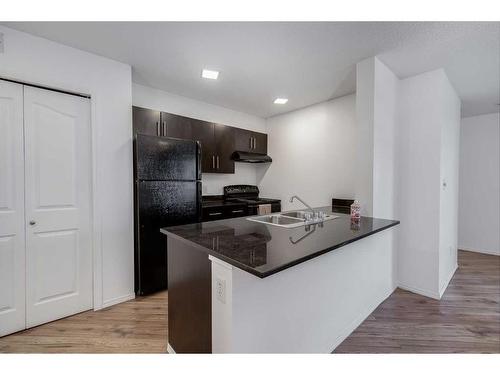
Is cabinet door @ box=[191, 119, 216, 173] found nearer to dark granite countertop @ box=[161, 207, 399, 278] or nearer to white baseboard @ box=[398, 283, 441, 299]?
dark granite countertop @ box=[161, 207, 399, 278]

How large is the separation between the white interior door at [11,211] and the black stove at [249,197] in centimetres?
263

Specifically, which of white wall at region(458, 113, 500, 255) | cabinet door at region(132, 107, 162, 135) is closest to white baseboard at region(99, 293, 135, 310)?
cabinet door at region(132, 107, 162, 135)

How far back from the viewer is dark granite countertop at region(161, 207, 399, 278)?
3.56ft

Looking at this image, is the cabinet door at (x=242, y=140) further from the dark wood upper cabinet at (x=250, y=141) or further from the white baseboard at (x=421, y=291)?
the white baseboard at (x=421, y=291)

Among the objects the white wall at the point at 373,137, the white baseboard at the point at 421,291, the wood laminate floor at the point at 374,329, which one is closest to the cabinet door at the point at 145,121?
the wood laminate floor at the point at 374,329

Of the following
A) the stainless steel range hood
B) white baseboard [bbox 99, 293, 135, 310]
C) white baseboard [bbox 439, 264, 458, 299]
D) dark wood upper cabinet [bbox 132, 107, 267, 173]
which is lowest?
white baseboard [bbox 439, 264, 458, 299]

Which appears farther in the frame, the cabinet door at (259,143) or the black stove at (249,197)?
the cabinet door at (259,143)

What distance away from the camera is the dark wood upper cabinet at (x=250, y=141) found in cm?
405

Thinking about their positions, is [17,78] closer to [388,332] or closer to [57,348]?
[57,348]

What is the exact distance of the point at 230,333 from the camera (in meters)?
1.15

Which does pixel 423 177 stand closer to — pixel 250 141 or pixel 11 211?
pixel 250 141

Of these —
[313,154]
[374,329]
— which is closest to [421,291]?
[374,329]

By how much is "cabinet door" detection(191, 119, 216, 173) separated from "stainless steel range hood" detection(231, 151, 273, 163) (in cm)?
41

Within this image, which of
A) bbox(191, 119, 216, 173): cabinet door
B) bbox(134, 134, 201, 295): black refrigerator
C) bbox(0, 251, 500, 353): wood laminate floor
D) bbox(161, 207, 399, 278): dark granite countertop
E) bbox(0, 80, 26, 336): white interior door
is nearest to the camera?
bbox(161, 207, 399, 278): dark granite countertop
